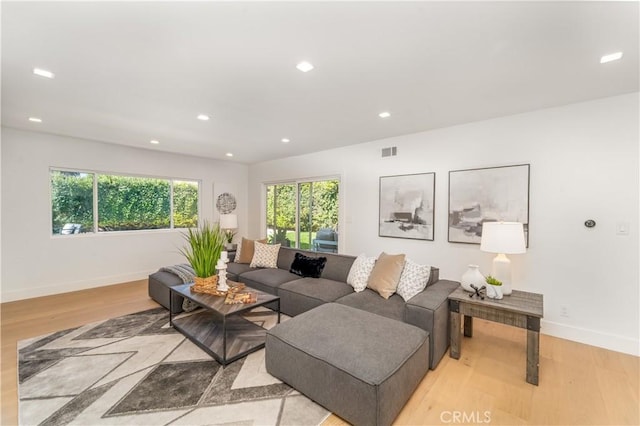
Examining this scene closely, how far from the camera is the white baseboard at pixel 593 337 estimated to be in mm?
2619

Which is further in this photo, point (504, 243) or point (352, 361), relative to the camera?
point (504, 243)

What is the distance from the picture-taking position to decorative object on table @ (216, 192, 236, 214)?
6.40 metres

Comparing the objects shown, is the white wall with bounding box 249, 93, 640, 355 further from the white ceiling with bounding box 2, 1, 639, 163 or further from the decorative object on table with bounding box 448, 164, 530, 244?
the white ceiling with bounding box 2, 1, 639, 163

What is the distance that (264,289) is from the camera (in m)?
3.62

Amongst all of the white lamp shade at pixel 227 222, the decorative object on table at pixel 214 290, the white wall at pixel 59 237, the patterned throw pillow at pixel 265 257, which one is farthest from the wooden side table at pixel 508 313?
the white wall at pixel 59 237

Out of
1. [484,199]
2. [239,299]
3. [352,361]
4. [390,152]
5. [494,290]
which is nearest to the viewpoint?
[352,361]

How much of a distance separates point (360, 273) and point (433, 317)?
111cm

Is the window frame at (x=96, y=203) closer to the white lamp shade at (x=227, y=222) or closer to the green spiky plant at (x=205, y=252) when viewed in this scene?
the white lamp shade at (x=227, y=222)

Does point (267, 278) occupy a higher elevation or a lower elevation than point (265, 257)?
lower

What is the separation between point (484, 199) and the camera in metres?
3.41

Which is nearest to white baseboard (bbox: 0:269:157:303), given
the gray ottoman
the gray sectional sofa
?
the gray sectional sofa

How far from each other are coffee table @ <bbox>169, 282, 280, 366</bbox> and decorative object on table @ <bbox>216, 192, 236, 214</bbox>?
133 inches

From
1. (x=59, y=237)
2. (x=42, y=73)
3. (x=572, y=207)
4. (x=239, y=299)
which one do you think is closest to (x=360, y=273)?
(x=239, y=299)

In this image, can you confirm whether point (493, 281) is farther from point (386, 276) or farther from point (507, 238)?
point (386, 276)
